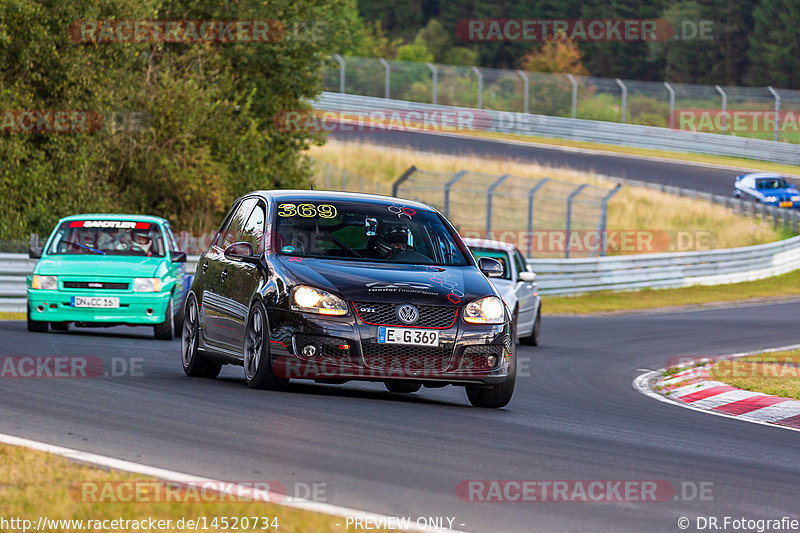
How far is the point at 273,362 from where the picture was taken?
922cm

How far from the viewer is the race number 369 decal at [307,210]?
10.0m

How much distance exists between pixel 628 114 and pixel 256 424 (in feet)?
152

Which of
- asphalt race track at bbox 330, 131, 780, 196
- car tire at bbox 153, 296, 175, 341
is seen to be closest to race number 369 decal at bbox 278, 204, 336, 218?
car tire at bbox 153, 296, 175, 341

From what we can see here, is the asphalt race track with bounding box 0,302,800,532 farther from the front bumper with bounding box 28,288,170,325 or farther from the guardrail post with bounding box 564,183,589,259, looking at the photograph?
the guardrail post with bounding box 564,183,589,259

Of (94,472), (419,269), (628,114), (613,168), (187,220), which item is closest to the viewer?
(94,472)

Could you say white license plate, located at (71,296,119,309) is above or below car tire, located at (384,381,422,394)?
below

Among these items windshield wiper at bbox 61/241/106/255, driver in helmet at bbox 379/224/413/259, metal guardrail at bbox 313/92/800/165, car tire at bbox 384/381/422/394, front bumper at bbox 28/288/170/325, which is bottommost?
metal guardrail at bbox 313/92/800/165

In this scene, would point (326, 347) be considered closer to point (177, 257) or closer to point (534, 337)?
point (177, 257)

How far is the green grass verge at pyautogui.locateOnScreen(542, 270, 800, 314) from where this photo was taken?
27984 millimetres

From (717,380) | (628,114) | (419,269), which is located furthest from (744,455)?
(628,114)

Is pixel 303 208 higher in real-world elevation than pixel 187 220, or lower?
higher

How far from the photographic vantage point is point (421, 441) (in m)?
7.48

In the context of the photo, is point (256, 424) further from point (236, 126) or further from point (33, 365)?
point (236, 126)

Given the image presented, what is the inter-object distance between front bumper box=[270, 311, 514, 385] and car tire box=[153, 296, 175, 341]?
726 centimetres
